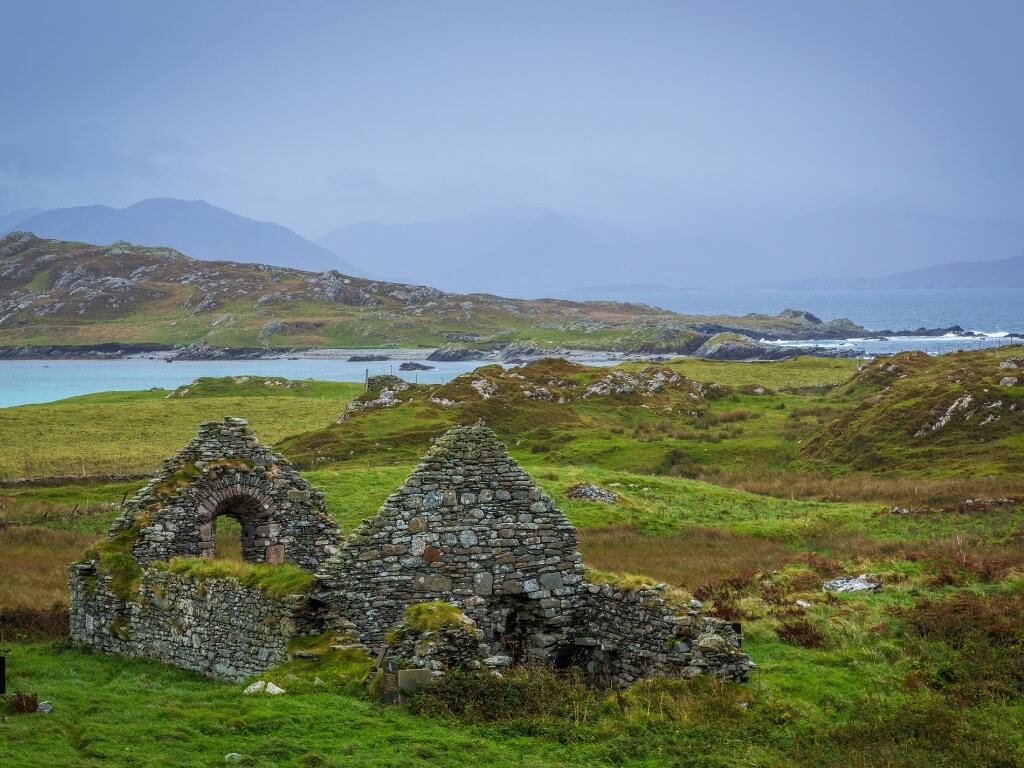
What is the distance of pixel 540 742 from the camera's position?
35.2ft

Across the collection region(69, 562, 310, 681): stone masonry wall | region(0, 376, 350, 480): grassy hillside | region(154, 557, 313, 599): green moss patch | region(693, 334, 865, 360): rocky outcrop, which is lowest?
region(0, 376, 350, 480): grassy hillside

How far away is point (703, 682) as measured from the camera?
40.5ft

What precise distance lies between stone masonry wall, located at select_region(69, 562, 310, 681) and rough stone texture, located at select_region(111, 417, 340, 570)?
1018mm

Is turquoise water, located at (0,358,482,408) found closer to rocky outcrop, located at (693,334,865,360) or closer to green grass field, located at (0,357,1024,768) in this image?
rocky outcrop, located at (693,334,865,360)

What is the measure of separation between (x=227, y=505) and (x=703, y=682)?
10447 mm

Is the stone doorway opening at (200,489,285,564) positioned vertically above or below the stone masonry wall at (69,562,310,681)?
above

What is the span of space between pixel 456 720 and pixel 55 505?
39.1m

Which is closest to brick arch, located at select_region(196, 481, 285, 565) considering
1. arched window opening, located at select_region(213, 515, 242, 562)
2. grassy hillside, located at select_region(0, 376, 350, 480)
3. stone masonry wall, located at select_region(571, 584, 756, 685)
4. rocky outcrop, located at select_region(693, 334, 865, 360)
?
arched window opening, located at select_region(213, 515, 242, 562)

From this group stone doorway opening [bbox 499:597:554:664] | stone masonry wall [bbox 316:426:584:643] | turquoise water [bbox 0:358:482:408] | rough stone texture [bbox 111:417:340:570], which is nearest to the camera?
stone masonry wall [bbox 316:426:584:643]

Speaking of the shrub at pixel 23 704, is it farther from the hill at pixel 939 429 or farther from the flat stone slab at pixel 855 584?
the hill at pixel 939 429

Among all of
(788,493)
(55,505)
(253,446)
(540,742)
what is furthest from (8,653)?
(788,493)

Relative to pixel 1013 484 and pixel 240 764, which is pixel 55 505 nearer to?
pixel 240 764

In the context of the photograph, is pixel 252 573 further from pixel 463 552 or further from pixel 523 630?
pixel 523 630

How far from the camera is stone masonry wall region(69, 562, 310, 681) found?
1448cm
